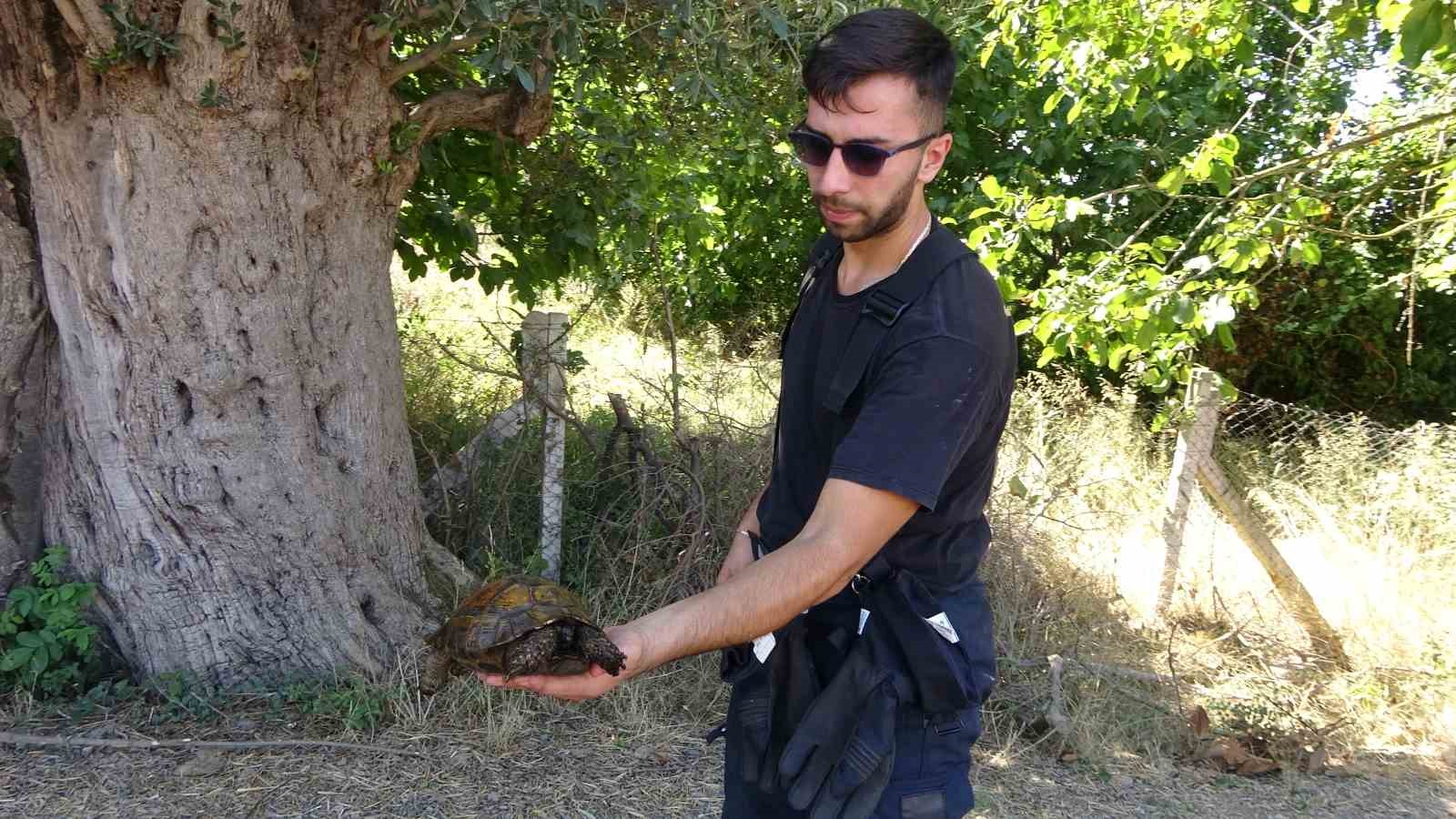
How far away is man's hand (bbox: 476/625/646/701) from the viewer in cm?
178

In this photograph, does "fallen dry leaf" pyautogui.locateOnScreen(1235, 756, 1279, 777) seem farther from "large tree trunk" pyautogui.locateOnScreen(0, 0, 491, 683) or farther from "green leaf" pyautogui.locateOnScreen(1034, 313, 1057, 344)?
"large tree trunk" pyautogui.locateOnScreen(0, 0, 491, 683)

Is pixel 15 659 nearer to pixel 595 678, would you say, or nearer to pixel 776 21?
pixel 595 678

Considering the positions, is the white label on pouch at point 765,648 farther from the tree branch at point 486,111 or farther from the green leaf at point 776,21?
the tree branch at point 486,111

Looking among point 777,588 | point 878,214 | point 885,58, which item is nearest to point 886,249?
point 878,214

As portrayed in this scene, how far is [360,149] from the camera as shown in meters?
4.45

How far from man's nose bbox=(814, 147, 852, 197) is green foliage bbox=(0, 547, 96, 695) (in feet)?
12.1

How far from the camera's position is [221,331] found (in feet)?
13.7

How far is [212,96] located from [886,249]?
9.52ft

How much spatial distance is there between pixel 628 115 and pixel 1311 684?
4.59m

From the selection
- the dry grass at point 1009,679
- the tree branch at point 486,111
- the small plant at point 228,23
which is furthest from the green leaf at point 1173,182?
the small plant at point 228,23

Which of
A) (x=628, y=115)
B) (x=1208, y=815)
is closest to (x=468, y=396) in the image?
(x=628, y=115)

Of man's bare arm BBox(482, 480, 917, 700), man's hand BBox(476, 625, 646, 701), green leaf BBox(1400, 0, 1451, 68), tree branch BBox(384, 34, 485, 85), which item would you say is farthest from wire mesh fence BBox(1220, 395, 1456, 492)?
man's hand BBox(476, 625, 646, 701)

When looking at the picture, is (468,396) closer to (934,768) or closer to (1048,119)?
(934,768)

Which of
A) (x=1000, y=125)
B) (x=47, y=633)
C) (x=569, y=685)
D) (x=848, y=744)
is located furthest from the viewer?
(x=1000, y=125)
